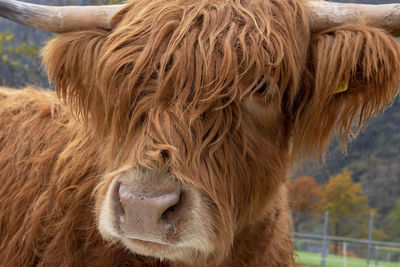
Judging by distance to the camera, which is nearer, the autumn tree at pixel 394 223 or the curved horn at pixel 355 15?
the curved horn at pixel 355 15

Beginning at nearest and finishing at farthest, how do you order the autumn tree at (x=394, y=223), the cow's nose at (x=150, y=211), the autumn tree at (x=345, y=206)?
the cow's nose at (x=150, y=211), the autumn tree at (x=345, y=206), the autumn tree at (x=394, y=223)

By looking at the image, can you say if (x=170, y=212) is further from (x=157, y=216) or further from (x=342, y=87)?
(x=342, y=87)

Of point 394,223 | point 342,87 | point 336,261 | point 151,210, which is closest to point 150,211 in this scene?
point 151,210

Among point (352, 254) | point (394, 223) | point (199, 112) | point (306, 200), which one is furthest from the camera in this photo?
point (394, 223)

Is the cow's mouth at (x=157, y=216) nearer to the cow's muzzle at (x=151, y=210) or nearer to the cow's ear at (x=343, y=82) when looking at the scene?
the cow's muzzle at (x=151, y=210)

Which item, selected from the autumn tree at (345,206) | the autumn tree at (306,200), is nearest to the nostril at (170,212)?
the autumn tree at (345,206)

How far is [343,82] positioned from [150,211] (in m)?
1.32

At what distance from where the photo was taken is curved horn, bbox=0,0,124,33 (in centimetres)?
287

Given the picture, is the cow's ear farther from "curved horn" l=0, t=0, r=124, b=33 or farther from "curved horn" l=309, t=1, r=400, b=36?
"curved horn" l=0, t=0, r=124, b=33

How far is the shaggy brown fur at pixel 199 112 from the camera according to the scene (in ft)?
7.74

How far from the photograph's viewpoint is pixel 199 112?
234 centimetres

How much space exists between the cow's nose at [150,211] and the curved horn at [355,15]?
129 centimetres

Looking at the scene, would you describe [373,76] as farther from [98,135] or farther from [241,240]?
[98,135]

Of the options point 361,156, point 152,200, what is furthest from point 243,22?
point 361,156
